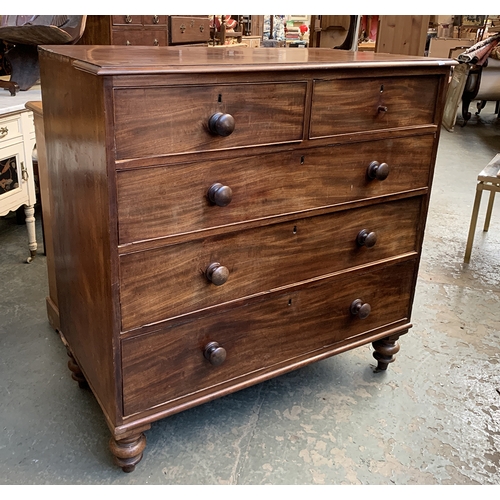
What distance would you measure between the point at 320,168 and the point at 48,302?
1284mm

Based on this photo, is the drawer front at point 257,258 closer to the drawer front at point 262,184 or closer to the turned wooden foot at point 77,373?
the drawer front at point 262,184

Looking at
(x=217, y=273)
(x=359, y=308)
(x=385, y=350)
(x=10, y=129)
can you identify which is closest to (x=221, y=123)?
(x=217, y=273)

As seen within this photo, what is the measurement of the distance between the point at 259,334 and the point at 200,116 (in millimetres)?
661

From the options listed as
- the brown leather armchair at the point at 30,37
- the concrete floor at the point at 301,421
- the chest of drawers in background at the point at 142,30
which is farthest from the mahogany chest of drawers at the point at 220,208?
the chest of drawers in background at the point at 142,30

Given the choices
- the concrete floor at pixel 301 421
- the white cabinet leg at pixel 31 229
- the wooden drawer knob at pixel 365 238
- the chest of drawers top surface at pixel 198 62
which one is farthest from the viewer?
the white cabinet leg at pixel 31 229

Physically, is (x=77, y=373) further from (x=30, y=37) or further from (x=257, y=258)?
(x=30, y=37)

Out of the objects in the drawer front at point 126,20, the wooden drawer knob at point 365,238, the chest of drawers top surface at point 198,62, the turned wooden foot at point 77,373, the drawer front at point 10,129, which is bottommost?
the turned wooden foot at point 77,373

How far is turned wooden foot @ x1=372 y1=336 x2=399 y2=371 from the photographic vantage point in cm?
198

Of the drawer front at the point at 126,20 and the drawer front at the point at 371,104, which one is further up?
the drawer front at the point at 126,20

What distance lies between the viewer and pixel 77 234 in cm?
151

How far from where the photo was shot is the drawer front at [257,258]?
1.34 meters

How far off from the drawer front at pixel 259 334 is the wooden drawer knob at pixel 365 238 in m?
0.11
